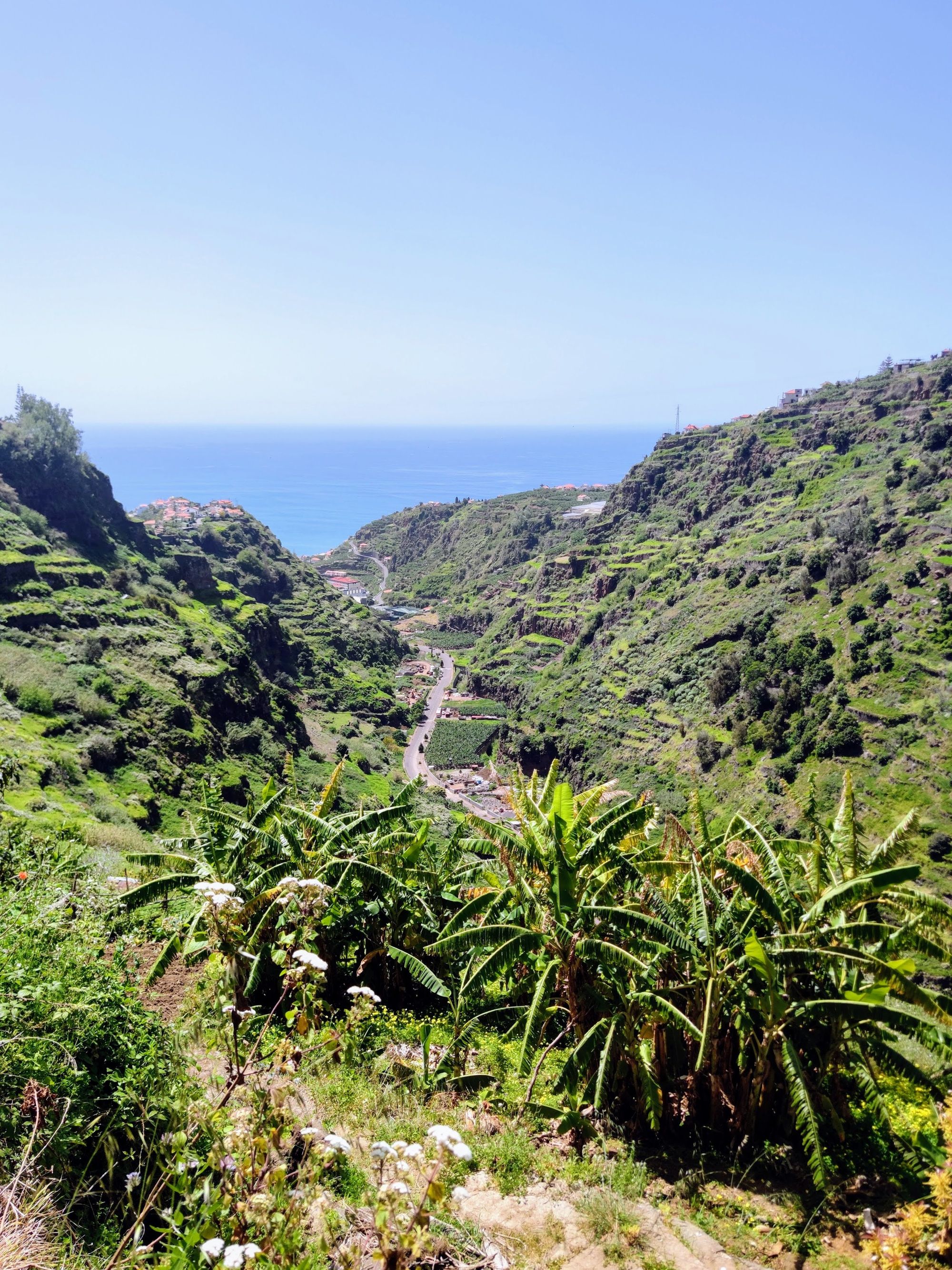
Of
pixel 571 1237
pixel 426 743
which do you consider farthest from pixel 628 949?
pixel 426 743

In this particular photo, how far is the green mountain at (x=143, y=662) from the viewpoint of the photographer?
118 feet

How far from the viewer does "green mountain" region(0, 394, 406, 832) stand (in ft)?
118

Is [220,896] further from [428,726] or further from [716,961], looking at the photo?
[428,726]

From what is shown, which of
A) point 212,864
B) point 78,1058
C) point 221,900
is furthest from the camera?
point 212,864

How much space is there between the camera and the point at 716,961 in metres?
7.27

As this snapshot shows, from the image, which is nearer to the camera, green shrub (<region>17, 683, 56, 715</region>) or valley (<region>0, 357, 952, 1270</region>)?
valley (<region>0, 357, 952, 1270</region>)

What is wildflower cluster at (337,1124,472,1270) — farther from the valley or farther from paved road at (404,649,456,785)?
paved road at (404,649,456,785)

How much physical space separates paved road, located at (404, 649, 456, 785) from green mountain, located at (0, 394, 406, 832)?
9.68ft

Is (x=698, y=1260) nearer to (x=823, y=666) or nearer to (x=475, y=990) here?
(x=475, y=990)

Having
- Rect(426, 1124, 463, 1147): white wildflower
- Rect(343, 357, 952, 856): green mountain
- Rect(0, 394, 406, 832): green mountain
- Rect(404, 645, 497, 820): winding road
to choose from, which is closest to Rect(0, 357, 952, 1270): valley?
Rect(426, 1124, 463, 1147): white wildflower

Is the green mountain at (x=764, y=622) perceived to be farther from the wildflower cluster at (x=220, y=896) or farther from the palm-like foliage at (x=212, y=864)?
the wildflower cluster at (x=220, y=896)

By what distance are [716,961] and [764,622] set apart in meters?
70.6

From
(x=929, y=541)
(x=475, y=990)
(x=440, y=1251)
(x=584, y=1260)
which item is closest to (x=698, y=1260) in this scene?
(x=584, y=1260)

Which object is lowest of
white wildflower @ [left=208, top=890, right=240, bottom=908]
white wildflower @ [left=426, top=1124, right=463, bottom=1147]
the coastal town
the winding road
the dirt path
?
the winding road
